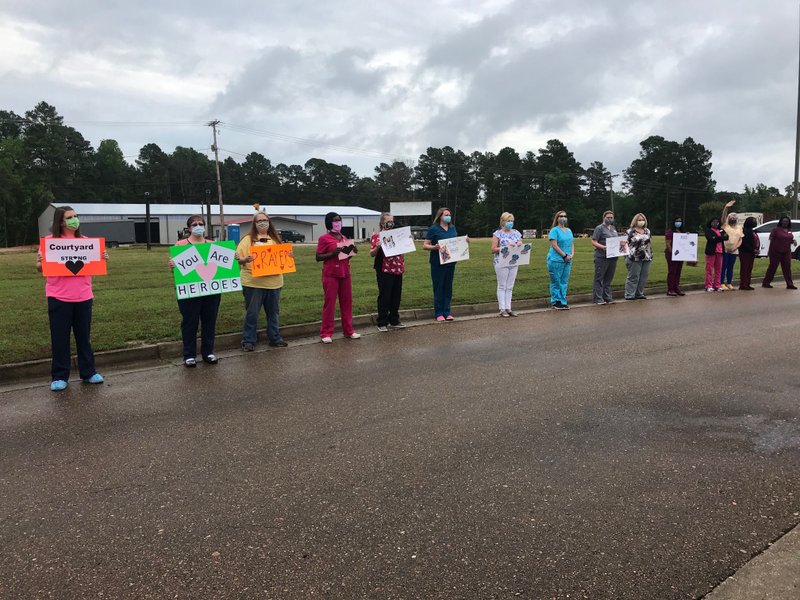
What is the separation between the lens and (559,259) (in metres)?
12.4

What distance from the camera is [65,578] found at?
2961 mm

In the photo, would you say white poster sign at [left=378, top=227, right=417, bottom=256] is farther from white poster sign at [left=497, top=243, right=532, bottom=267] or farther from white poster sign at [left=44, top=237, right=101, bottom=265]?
white poster sign at [left=44, top=237, right=101, bottom=265]

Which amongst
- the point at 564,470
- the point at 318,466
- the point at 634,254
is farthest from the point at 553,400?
the point at 634,254

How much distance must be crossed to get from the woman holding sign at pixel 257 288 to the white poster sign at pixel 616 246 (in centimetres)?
Result: 768

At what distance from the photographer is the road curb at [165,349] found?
7.19 meters

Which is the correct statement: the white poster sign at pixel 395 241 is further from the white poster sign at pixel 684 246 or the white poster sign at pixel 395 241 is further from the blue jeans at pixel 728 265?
the blue jeans at pixel 728 265

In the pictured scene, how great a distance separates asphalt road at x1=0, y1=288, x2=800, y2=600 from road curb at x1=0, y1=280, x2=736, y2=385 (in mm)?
766

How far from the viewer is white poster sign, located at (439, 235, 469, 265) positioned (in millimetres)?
10805

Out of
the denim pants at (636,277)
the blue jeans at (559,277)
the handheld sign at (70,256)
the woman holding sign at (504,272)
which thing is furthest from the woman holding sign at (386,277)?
the denim pants at (636,277)

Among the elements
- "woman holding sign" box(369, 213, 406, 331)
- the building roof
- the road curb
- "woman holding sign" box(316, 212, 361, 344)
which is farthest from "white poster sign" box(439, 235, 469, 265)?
the building roof

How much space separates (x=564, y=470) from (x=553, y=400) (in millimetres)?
1683

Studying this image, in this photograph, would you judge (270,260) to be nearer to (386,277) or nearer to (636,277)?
(386,277)

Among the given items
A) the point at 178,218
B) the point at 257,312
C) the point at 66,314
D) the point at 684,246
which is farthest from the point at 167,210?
the point at 66,314

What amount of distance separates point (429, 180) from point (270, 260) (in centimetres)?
12018
